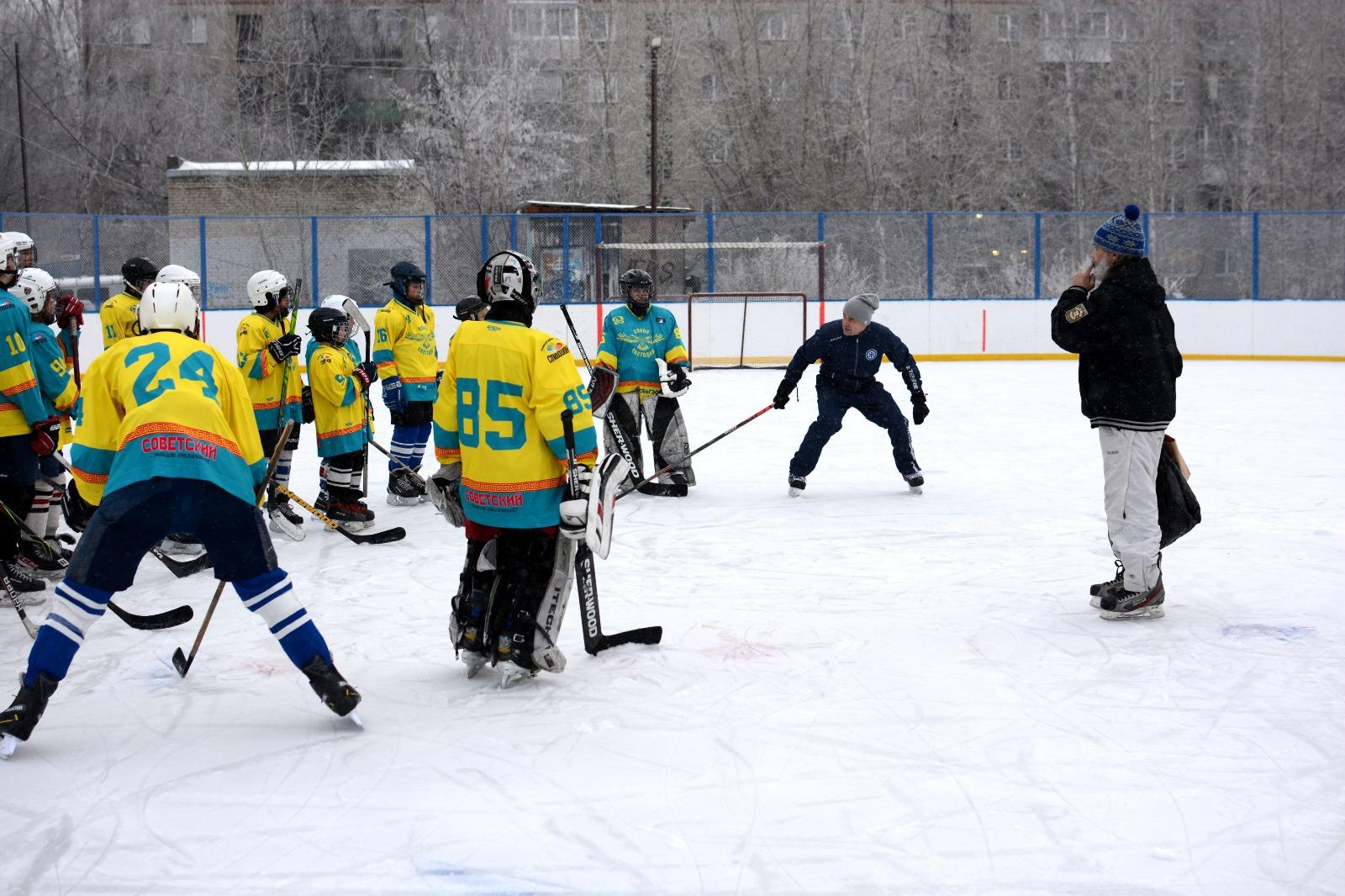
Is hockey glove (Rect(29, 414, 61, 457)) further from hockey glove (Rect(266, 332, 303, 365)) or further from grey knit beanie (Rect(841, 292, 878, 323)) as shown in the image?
grey knit beanie (Rect(841, 292, 878, 323))

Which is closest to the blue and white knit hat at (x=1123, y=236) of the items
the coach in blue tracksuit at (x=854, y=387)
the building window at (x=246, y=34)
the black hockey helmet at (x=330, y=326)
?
the coach in blue tracksuit at (x=854, y=387)

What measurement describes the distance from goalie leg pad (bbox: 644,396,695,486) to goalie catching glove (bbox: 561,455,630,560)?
12.1 feet

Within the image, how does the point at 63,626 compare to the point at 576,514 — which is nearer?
the point at 63,626

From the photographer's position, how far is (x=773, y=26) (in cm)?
3356

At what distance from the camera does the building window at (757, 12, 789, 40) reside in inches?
1319

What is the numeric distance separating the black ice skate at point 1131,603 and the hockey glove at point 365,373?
3885 mm

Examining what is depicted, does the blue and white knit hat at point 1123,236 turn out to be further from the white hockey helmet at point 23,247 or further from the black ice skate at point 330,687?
the white hockey helmet at point 23,247

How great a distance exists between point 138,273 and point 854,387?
4.01 metres

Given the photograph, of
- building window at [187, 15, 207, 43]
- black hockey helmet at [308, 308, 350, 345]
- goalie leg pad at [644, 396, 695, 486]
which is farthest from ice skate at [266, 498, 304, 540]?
building window at [187, 15, 207, 43]

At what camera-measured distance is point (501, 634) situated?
4176 mm

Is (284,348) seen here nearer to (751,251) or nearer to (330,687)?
(330,687)

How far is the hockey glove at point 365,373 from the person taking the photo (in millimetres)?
6949

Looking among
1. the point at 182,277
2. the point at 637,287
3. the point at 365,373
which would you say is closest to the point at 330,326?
the point at 365,373

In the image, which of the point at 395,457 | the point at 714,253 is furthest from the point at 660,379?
the point at 714,253
